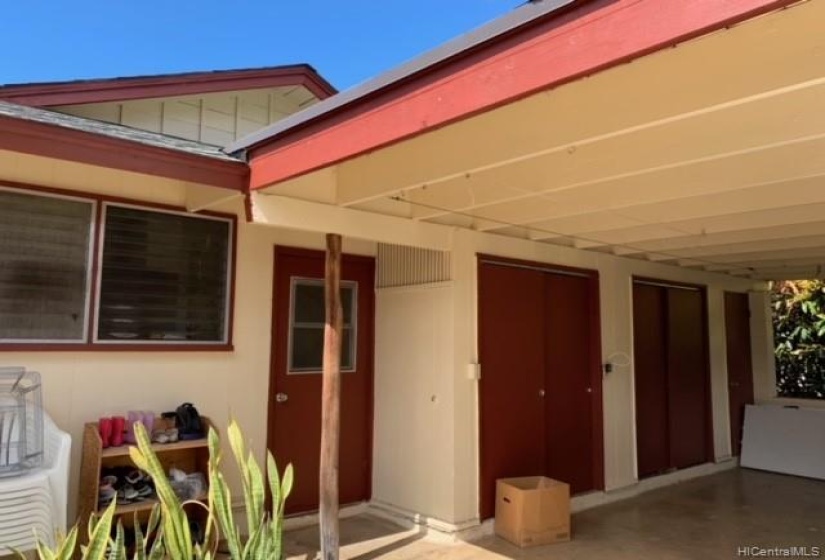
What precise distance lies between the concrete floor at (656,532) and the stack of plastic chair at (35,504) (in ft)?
4.96

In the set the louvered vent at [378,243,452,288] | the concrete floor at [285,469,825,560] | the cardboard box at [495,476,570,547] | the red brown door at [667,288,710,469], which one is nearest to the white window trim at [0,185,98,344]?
the concrete floor at [285,469,825,560]

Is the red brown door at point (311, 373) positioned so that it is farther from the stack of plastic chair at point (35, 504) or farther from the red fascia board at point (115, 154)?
the stack of plastic chair at point (35, 504)

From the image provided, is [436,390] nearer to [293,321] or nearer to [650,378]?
[293,321]

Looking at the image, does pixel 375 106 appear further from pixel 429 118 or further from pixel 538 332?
pixel 538 332

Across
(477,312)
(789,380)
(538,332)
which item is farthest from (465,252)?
(789,380)

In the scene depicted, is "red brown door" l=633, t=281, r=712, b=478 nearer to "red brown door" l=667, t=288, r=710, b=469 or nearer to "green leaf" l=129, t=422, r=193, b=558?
"red brown door" l=667, t=288, r=710, b=469

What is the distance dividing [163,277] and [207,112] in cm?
195

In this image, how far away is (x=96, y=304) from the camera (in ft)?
11.8

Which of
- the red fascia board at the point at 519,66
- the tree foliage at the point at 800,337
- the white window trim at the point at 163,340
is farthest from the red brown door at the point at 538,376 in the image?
the tree foliage at the point at 800,337

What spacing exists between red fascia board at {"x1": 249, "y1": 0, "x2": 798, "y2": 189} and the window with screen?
145 centimetres

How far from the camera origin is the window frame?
11.1 ft

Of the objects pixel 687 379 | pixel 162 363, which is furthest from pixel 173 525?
pixel 687 379

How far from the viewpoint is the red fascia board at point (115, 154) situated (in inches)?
108

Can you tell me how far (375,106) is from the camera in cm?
259
